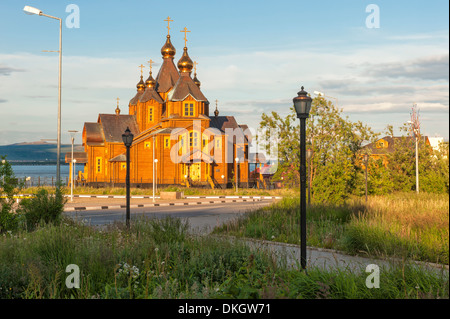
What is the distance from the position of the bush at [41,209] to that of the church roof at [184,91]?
3377 cm

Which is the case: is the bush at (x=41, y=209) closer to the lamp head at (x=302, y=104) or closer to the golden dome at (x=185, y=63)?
the lamp head at (x=302, y=104)

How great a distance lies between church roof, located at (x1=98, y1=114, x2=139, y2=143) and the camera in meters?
53.8

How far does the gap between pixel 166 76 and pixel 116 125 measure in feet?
27.0

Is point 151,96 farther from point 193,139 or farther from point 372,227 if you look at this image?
point 372,227

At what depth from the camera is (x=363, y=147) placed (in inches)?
941

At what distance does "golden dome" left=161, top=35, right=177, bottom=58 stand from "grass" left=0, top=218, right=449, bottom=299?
4635 centimetres

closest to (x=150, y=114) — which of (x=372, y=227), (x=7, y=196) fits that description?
(x=7, y=196)

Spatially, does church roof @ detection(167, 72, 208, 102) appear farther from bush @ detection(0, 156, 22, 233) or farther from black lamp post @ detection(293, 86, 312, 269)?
black lamp post @ detection(293, 86, 312, 269)

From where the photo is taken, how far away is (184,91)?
46.9 meters

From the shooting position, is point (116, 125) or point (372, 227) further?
point (116, 125)

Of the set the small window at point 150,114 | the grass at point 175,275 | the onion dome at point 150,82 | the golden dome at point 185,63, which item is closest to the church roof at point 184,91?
the golden dome at point 185,63

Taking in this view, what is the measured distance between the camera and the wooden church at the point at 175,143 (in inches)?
1836

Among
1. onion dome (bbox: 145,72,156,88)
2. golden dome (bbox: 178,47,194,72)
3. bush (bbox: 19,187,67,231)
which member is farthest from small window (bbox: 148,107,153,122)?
bush (bbox: 19,187,67,231)
